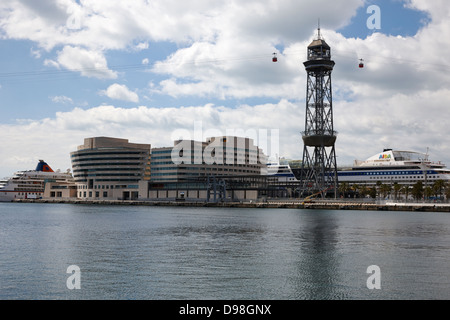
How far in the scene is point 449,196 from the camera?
162625 mm

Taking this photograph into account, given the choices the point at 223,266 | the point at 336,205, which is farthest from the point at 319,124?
the point at 223,266

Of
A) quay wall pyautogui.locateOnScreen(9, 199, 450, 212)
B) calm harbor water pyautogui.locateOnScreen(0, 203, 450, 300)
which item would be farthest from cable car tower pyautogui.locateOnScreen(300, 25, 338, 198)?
calm harbor water pyautogui.locateOnScreen(0, 203, 450, 300)

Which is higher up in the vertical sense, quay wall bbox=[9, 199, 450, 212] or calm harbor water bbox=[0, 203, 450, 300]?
quay wall bbox=[9, 199, 450, 212]

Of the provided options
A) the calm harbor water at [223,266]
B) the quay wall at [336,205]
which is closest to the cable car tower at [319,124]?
the quay wall at [336,205]

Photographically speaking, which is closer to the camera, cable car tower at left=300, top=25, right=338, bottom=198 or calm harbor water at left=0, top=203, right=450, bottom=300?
calm harbor water at left=0, top=203, right=450, bottom=300

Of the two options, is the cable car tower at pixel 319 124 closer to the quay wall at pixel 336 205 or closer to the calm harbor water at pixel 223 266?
the quay wall at pixel 336 205

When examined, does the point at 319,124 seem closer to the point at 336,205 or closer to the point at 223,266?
the point at 336,205

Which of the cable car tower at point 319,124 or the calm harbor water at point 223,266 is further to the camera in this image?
the cable car tower at point 319,124

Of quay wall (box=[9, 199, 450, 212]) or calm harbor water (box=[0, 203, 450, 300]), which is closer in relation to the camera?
calm harbor water (box=[0, 203, 450, 300])

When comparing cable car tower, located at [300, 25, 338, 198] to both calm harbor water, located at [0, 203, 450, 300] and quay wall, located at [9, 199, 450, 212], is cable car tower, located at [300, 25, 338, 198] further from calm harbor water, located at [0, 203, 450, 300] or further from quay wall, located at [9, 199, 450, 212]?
calm harbor water, located at [0, 203, 450, 300]

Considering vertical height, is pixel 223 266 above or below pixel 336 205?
below

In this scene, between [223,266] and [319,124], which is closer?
[223,266]
